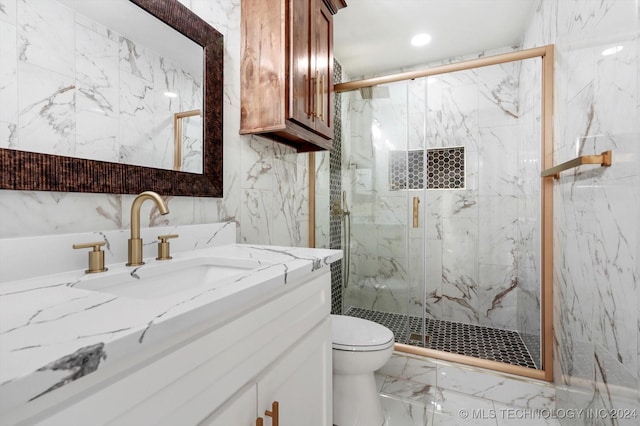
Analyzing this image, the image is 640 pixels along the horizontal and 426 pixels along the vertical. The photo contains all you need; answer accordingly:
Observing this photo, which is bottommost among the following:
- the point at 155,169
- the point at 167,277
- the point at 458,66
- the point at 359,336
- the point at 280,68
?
the point at 359,336

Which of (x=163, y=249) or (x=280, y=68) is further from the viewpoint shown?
(x=280, y=68)

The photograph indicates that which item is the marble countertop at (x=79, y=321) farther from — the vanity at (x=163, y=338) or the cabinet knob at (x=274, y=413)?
the cabinet knob at (x=274, y=413)

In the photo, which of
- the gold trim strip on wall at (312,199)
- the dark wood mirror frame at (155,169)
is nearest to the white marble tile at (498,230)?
the gold trim strip on wall at (312,199)

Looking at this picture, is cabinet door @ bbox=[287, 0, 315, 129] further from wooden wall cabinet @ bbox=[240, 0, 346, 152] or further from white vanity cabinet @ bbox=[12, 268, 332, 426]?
white vanity cabinet @ bbox=[12, 268, 332, 426]

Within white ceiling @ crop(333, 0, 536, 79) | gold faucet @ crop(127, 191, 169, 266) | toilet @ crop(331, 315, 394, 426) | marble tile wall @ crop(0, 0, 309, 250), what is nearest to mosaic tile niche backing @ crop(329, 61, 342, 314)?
marble tile wall @ crop(0, 0, 309, 250)

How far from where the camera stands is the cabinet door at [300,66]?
1348 millimetres

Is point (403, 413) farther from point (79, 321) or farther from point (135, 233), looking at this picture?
point (79, 321)

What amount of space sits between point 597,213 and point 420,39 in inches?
78.7

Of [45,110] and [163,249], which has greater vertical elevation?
[45,110]

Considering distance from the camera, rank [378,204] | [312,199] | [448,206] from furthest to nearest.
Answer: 1. [448,206]
2. [378,204]
3. [312,199]

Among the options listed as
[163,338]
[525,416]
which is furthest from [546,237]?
[163,338]

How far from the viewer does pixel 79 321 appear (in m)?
0.45

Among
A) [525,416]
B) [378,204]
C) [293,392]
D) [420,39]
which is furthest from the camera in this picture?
[420,39]

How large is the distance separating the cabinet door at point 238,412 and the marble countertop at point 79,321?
17 cm
